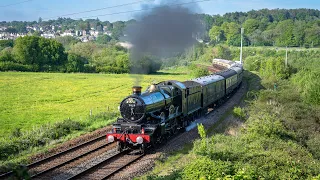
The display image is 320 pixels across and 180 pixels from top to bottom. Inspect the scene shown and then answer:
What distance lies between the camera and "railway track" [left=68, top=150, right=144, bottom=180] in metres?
13.3

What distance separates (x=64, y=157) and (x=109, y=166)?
2.64 metres

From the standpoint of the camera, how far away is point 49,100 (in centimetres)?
3856

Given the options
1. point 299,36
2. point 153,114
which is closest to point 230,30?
point 299,36

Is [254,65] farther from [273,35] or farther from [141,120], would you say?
[273,35]

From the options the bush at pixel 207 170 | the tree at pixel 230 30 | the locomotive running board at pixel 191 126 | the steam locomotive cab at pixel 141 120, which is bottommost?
the locomotive running board at pixel 191 126

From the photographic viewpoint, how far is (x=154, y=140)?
54.9 ft

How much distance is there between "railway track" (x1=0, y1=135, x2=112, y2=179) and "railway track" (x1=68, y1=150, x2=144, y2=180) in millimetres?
1447

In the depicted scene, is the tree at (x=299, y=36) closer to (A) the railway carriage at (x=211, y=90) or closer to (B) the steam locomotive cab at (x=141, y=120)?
(A) the railway carriage at (x=211, y=90)

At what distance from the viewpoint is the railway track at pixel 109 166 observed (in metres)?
13.3

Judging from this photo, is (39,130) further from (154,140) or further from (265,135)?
(265,135)

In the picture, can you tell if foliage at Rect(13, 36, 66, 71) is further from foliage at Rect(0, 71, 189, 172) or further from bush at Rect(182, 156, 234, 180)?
bush at Rect(182, 156, 234, 180)

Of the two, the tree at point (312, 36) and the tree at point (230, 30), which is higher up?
the tree at point (230, 30)

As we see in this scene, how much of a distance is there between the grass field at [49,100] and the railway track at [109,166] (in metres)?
6.96

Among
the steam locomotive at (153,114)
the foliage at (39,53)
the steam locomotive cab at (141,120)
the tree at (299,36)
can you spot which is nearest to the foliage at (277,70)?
the steam locomotive at (153,114)
